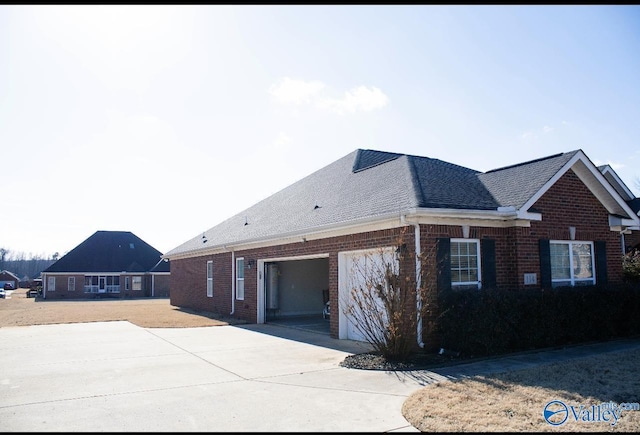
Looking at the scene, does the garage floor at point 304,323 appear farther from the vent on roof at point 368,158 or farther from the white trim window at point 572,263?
the white trim window at point 572,263

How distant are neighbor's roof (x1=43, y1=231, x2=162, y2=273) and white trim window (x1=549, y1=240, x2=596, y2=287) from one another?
1747 inches

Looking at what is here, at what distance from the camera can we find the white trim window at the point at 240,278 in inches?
783

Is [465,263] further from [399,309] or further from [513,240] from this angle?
[399,309]

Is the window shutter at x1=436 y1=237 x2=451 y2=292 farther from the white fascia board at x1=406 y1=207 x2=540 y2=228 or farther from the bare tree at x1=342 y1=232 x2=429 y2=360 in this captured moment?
the bare tree at x1=342 y1=232 x2=429 y2=360

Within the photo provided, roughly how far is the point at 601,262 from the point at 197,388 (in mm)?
11430

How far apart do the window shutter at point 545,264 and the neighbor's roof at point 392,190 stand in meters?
1.42

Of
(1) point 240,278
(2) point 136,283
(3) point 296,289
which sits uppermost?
(1) point 240,278

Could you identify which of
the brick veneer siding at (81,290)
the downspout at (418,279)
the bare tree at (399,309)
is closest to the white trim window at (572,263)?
the downspout at (418,279)

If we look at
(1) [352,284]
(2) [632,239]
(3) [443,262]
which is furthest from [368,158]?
(2) [632,239]

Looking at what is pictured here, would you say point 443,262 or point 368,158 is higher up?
point 368,158

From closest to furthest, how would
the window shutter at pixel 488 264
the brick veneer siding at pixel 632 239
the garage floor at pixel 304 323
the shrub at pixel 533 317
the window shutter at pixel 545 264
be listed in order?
the shrub at pixel 533 317, the window shutter at pixel 488 264, the window shutter at pixel 545 264, the garage floor at pixel 304 323, the brick veneer siding at pixel 632 239

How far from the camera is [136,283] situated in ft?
164

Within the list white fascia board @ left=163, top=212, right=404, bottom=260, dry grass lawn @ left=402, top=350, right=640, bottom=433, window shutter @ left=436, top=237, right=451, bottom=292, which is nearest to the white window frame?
white fascia board @ left=163, top=212, right=404, bottom=260

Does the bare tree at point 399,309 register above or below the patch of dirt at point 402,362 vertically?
above
